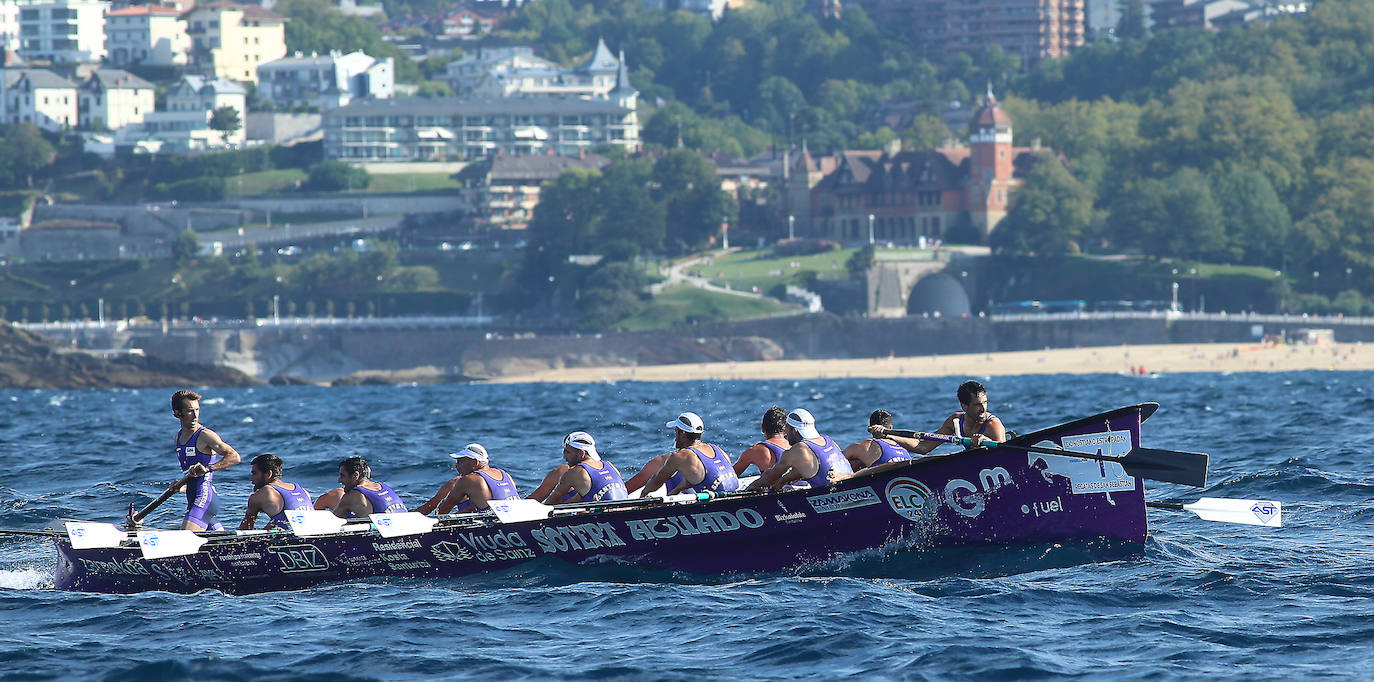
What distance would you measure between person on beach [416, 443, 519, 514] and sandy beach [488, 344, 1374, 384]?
265 ft

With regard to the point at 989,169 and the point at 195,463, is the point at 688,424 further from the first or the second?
the point at 989,169

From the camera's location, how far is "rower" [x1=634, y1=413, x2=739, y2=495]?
68.3 ft

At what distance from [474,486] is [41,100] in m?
185

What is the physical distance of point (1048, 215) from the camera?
136125 mm

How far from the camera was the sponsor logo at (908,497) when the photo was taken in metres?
19.9

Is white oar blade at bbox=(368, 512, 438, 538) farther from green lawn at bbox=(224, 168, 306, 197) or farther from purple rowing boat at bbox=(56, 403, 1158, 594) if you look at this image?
green lawn at bbox=(224, 168, 306, 197)

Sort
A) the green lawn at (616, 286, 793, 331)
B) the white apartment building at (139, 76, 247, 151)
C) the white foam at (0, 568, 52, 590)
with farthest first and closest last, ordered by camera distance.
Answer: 1. the white apartment building at (139, 76, 247, 151)
2. the green lawn at (616, 286, 793, 331)
3. the white foam at (0, 568, 52, 590)

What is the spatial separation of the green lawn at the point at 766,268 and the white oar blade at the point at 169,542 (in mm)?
114272

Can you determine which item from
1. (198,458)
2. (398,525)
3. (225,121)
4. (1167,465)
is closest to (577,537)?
(398,525)

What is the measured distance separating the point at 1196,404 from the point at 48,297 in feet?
376

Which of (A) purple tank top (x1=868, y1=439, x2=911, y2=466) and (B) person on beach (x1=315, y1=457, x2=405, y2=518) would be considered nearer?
(B) person on beach (x1=315, y1=457, x2=405, y2=518)

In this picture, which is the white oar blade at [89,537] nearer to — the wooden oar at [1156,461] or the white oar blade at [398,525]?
the white oar blade at [398,525]

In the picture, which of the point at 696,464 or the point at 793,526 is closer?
the point at 793,526

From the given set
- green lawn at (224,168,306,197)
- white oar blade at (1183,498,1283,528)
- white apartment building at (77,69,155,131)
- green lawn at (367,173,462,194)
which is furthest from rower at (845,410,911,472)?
white apartment building at (77,69,155,131)
